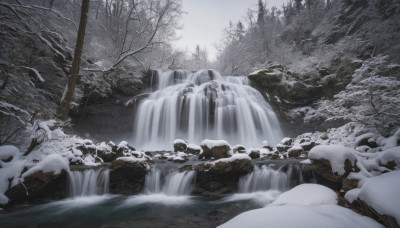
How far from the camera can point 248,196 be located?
19.8 ft

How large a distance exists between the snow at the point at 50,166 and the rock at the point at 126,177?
144cm

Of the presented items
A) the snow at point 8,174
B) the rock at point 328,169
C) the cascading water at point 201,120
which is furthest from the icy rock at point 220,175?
the cascading water at point 201,120

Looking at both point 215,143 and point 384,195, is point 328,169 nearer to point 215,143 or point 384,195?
point 384,195

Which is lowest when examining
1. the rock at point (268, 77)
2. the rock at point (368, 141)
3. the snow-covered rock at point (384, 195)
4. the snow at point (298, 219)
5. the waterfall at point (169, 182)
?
the waterfall at point (169, 182)

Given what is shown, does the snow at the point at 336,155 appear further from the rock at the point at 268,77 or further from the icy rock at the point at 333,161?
the rock at the point at 268,77

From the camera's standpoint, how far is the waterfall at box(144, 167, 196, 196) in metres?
6.41

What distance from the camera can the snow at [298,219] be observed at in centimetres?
169

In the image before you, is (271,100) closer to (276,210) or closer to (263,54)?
(263,54)

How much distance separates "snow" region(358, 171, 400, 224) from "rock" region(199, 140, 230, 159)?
21.6 ft

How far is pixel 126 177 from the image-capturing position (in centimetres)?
645

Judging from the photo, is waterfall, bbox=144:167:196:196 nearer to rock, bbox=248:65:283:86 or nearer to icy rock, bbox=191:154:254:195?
icy rock, bbox=191:154:254:195

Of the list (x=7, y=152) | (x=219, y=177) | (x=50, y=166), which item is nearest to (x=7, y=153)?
(x=7, y=152)

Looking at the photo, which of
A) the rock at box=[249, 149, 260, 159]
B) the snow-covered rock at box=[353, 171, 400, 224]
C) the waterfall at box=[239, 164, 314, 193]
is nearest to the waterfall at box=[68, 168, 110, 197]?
the waterfall at box=[239, 164, 314, 193]

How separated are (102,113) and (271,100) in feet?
50.2
